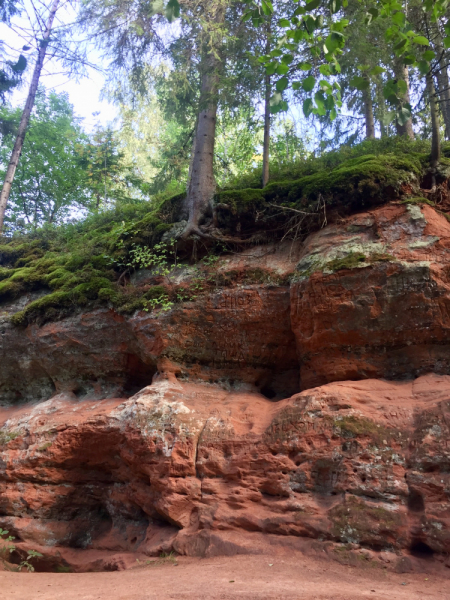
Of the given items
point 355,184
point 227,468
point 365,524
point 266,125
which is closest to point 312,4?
point 355,184

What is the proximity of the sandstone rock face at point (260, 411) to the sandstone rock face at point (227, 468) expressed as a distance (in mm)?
23

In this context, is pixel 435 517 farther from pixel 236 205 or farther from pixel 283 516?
pixel 236 205

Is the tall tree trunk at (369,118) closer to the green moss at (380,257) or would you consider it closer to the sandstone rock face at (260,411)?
the sandstone rock face at (260,411)

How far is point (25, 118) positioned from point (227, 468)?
11.9 meters

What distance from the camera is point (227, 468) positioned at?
22.1 ft

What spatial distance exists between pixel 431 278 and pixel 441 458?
2699 mm

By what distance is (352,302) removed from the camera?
712 cm

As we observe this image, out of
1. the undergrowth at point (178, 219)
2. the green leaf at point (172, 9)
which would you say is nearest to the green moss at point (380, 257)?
the undergrowth at point (178, 219)

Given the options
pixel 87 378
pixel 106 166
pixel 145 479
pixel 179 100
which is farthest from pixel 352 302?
pixel 106 166

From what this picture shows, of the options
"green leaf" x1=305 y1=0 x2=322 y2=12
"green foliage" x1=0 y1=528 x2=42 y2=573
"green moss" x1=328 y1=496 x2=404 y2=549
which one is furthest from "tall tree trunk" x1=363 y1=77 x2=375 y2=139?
"green foliage" x1=0 y1=528 x2=42 y2=573

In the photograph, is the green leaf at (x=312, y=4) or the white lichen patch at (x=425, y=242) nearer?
the green leaf at (x=312, y=4)

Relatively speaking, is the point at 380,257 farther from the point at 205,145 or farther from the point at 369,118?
the point at 369,118

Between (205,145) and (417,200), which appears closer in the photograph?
(417,200)

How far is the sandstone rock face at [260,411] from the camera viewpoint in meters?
5.84
